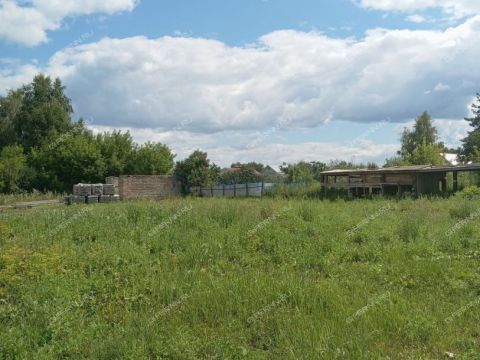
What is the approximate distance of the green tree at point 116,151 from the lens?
123 feet

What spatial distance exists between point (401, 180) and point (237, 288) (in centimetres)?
1645

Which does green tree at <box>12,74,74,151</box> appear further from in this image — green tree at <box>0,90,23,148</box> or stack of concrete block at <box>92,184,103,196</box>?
stack of concrete block at <box>92,184,103,196</box>

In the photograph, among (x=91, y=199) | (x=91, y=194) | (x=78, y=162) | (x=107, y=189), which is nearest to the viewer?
(x=91, y=199)

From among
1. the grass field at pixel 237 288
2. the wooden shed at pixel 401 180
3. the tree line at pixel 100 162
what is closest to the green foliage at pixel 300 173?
the tree line at pixel 100 162

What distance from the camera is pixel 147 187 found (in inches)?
1276

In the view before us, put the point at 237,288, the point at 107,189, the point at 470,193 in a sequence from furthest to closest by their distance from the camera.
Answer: the point at 107,189 < the point at 470,193 < the point at 237,288

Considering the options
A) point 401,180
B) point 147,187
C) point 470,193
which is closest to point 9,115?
point 147,187

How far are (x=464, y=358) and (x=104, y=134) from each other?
126 ft

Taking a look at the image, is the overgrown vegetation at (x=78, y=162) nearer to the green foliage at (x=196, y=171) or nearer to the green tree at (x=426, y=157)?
the green foliage at (x=196, y=171)

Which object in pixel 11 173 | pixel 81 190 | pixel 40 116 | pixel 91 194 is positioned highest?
pixel 40 116

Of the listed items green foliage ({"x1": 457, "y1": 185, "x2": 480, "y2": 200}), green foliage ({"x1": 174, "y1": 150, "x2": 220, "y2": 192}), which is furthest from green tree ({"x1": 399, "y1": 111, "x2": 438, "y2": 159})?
green foliage ({"x1": 457, "y1": 185, "x2": 480, "y2": 200})

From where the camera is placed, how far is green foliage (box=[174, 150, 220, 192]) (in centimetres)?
3503

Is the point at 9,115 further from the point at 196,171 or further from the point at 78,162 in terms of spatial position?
the point at 196,171

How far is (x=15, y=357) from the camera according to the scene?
5352mm
